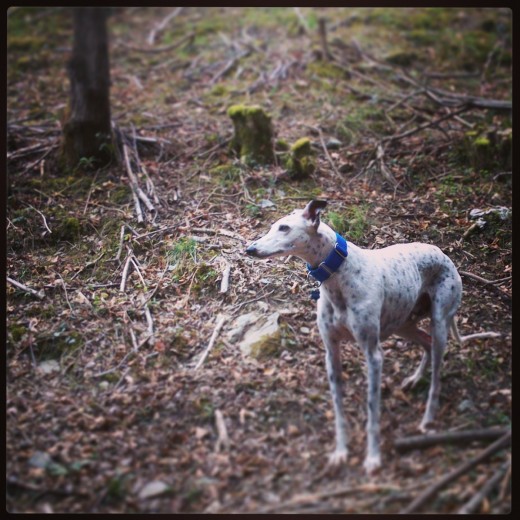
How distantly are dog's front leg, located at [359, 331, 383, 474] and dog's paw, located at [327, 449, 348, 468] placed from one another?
0.43 feet

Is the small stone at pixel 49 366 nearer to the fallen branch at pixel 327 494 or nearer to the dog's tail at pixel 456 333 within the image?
the fallen branch at pixel 327 494

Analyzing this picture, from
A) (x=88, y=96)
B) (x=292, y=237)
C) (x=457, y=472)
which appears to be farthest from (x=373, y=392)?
(x=88, y=96)

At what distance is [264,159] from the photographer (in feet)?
Answer: 21.1

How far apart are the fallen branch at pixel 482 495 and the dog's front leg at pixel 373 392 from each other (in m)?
0.53

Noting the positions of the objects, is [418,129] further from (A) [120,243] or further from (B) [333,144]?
(A) [120,243]

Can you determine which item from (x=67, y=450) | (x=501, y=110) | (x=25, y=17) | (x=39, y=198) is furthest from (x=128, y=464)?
(x=25, y=17)

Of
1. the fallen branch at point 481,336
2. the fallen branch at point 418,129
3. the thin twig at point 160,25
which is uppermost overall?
the thin twig at point 160,25

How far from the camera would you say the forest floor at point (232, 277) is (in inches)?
132

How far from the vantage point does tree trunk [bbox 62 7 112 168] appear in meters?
6.37

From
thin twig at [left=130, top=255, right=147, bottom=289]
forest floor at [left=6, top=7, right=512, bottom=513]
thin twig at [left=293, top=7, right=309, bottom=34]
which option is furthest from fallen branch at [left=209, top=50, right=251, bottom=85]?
thin twig at [left=130, top=255, right=147, bottom=289]

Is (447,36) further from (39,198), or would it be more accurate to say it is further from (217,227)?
(39,198)

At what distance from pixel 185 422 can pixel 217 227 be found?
2.30m

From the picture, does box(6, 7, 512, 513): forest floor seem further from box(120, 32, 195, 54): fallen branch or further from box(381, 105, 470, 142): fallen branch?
box(120, 32, 195, 54): fallen branch

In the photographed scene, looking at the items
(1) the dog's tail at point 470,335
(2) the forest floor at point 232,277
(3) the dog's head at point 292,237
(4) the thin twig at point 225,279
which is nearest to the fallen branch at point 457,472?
(2) the forest floor at point 232,277
